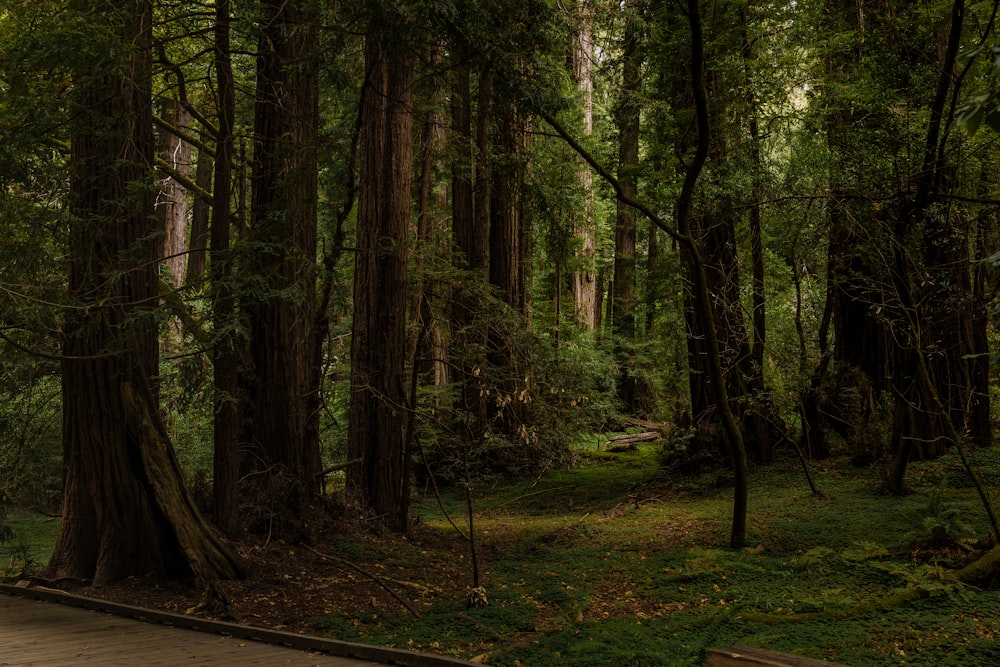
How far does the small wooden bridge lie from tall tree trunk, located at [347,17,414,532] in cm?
409

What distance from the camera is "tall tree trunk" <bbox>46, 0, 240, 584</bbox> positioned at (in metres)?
8.38

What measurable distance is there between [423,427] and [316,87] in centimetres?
610

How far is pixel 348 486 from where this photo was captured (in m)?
11.6

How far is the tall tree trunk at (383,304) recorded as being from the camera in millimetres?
11242

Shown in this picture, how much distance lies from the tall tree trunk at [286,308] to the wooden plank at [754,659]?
267 inches

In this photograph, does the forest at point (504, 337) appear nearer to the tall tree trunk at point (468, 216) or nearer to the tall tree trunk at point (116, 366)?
the tall tree trunk at point (116, 366)

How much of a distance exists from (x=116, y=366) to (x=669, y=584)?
21.5 feet

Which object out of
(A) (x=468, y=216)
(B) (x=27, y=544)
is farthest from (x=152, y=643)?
(A) (x=468, y=216)

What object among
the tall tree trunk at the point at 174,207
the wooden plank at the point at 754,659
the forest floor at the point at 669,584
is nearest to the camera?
the wooden plank at the point at 754,659

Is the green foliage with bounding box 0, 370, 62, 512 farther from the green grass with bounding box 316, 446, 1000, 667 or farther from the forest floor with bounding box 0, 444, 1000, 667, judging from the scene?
the green grass with bounding box 316, 446, 1000, 667

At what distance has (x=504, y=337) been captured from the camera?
1234cm

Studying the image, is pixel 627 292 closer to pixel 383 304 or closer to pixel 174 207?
pixel 174 207

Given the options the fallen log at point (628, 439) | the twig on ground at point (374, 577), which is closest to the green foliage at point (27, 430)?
the twig on ground at point (374, 577)

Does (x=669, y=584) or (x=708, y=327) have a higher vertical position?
(x=708, y=327)
